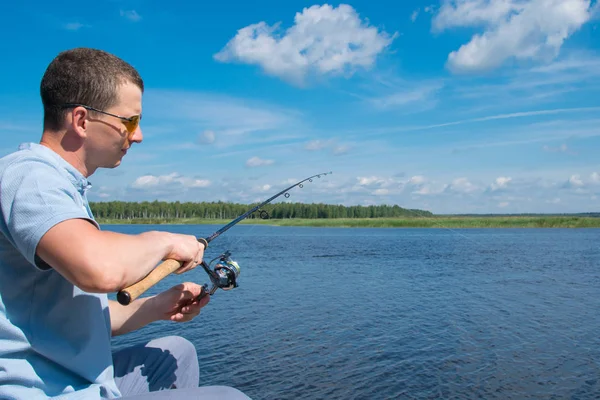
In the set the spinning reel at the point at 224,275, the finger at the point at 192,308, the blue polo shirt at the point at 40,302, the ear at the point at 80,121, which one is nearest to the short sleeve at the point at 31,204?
the blue polo shirt at the point at 40,302

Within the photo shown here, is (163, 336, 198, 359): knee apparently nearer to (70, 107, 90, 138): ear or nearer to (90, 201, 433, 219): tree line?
(70, 107, 90, 138): ear

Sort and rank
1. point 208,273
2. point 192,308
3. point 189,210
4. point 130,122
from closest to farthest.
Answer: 1. point 130,122
2. point 192,308
3. point 208,273
4. point 189,210

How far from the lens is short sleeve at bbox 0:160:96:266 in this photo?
154 cm

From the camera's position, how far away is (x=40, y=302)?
1754 millimetres

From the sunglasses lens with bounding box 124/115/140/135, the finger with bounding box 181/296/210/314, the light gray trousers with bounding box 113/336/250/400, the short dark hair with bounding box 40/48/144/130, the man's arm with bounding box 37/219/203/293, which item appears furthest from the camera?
the finger with bounding box 181/296/210/314

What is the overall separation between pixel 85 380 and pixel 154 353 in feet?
2.66

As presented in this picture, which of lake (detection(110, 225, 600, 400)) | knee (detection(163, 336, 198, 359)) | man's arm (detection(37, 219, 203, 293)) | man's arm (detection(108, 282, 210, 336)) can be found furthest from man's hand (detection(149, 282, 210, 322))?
lake (detection(110, 225, 600, 400))

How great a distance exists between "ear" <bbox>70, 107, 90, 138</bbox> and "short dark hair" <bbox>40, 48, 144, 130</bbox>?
3cm

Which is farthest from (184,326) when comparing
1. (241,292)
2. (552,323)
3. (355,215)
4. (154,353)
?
(355,215)

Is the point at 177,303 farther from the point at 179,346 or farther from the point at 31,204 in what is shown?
the point at 31,204

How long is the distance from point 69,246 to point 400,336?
9.62 meters

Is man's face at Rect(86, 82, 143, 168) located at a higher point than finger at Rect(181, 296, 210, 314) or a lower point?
higher

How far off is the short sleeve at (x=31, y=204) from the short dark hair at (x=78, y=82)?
0.30 metres

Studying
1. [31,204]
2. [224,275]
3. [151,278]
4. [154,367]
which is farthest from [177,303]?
[31,204]
